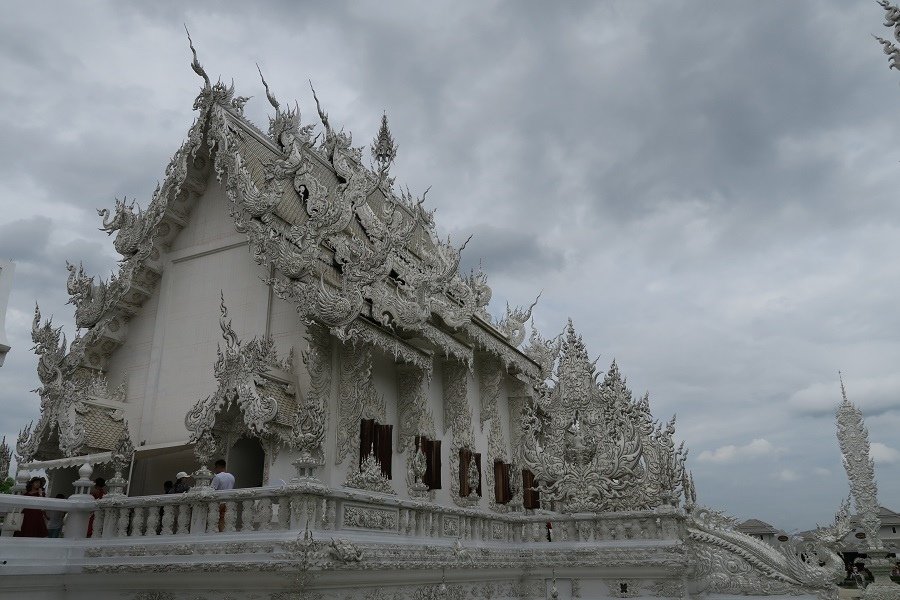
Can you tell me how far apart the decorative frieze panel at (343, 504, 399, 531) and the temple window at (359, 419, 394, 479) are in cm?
196

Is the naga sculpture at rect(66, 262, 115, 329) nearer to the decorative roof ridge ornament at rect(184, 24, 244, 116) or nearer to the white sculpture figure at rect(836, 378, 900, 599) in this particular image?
the decorative roof ridge ornament at rect(184, 24, 244, 116)

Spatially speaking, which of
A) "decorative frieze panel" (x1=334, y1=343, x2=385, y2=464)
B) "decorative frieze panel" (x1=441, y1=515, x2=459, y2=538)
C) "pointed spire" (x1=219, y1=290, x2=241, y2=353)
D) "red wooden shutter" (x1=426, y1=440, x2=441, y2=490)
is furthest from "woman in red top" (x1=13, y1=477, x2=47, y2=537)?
"red wooden shutter" (x1=426, y1=440, x2=441, y2=490)

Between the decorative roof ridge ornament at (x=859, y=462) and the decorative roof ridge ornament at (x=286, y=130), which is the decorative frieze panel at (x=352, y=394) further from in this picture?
the decorative roof ridge ornament at (x=859, y=462)

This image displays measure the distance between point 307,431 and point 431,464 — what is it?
4.18 meters

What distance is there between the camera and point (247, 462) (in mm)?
10500

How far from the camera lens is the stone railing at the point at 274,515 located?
21.6 ft

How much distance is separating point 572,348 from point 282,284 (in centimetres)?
537

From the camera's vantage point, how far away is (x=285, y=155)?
10062 mm

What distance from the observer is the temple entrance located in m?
10.3

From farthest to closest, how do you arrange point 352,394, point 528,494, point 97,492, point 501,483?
point 528,494
point 501,483
point 352,394
point 97,492

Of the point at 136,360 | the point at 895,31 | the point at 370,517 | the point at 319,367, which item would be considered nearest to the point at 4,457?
the point at 136,360

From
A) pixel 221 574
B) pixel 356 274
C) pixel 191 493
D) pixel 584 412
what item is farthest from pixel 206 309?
pixel 584 412

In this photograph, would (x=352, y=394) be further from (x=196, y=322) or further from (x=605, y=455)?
(x=605, y=455)

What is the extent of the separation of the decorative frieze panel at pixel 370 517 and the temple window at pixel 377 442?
1959 millimetres
